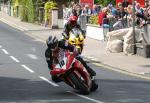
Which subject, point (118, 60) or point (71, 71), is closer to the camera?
point (71, 71)

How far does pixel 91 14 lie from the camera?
37.3 metres

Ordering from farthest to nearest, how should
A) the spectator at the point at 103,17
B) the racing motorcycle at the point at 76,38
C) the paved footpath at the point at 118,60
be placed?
the spectator at the point at 103,17 → the racing motorcycle at the point at 76,38 → the paved footpath at the point at 118,60

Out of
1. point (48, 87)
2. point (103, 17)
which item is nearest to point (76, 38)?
point (48, 87)

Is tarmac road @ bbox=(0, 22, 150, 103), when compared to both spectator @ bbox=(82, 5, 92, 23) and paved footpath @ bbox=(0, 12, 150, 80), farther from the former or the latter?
spectator @ bbox=(82, 5, 92, 23)

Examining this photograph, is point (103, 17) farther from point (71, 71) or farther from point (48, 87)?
point (71, 71)

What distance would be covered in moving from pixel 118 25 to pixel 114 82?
14714 millimetres

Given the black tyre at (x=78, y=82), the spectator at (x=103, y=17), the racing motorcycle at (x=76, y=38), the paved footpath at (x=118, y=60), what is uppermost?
the spectator at (x=103, y=17)

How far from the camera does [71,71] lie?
46.1 ft

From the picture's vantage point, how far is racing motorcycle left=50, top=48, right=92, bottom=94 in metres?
14.0

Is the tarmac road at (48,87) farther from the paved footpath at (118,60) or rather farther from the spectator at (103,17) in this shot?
the spectator at (103,17)

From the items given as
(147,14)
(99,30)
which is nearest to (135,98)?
(147,14)

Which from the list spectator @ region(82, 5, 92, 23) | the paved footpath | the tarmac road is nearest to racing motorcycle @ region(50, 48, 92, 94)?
the tarmac road

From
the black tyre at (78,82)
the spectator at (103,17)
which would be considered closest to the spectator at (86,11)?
the spectator at (103,17)

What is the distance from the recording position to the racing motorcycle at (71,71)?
46.0 feet
